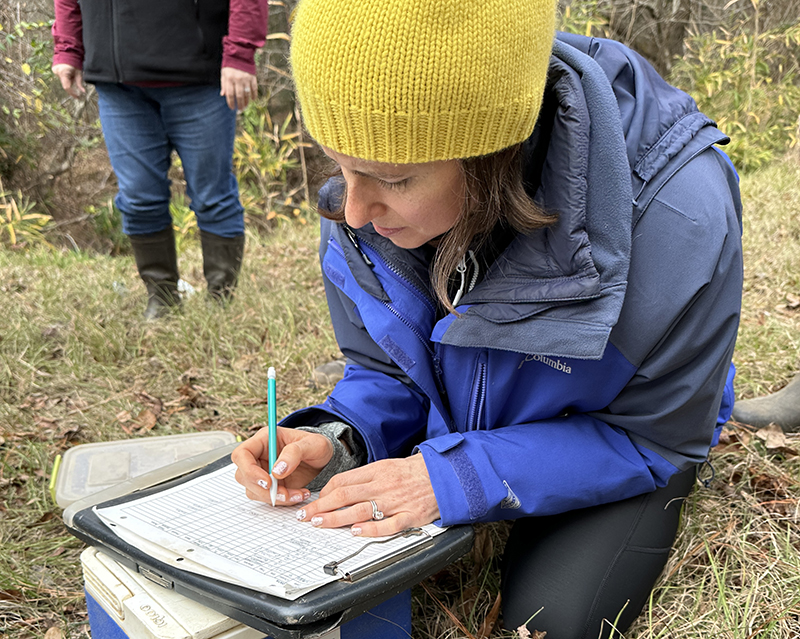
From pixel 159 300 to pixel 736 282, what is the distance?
2844 mm

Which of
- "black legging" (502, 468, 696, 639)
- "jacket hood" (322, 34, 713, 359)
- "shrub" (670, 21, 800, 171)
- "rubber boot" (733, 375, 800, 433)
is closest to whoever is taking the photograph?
"jacket hood" (322, 34, 713, 359)

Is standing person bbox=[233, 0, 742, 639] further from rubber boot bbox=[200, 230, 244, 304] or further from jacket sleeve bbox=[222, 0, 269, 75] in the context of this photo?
rubber boot bbox=[200, 230, 244, 304]

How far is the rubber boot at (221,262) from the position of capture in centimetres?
368

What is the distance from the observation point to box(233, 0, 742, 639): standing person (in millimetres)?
1225

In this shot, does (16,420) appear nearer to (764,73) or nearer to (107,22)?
(107,22)

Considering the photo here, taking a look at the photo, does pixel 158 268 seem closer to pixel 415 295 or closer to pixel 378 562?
pixel 415 295

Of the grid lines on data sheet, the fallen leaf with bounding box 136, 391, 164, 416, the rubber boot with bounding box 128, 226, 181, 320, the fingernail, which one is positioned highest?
the fingernail

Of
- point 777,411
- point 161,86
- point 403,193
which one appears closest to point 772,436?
point 777,411

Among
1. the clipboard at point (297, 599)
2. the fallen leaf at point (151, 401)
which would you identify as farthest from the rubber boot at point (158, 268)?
the clipboard at point (297, 599)

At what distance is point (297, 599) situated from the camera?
4.09 ft

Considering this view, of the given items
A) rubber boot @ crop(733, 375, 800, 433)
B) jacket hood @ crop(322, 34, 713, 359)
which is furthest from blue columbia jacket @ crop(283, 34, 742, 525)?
rubber boot @ crop(733, 375, 800, 433)

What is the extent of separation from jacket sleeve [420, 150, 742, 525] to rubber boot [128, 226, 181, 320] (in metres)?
2.41

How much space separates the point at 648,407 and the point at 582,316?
37 cm

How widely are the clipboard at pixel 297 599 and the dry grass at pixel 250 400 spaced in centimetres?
40
